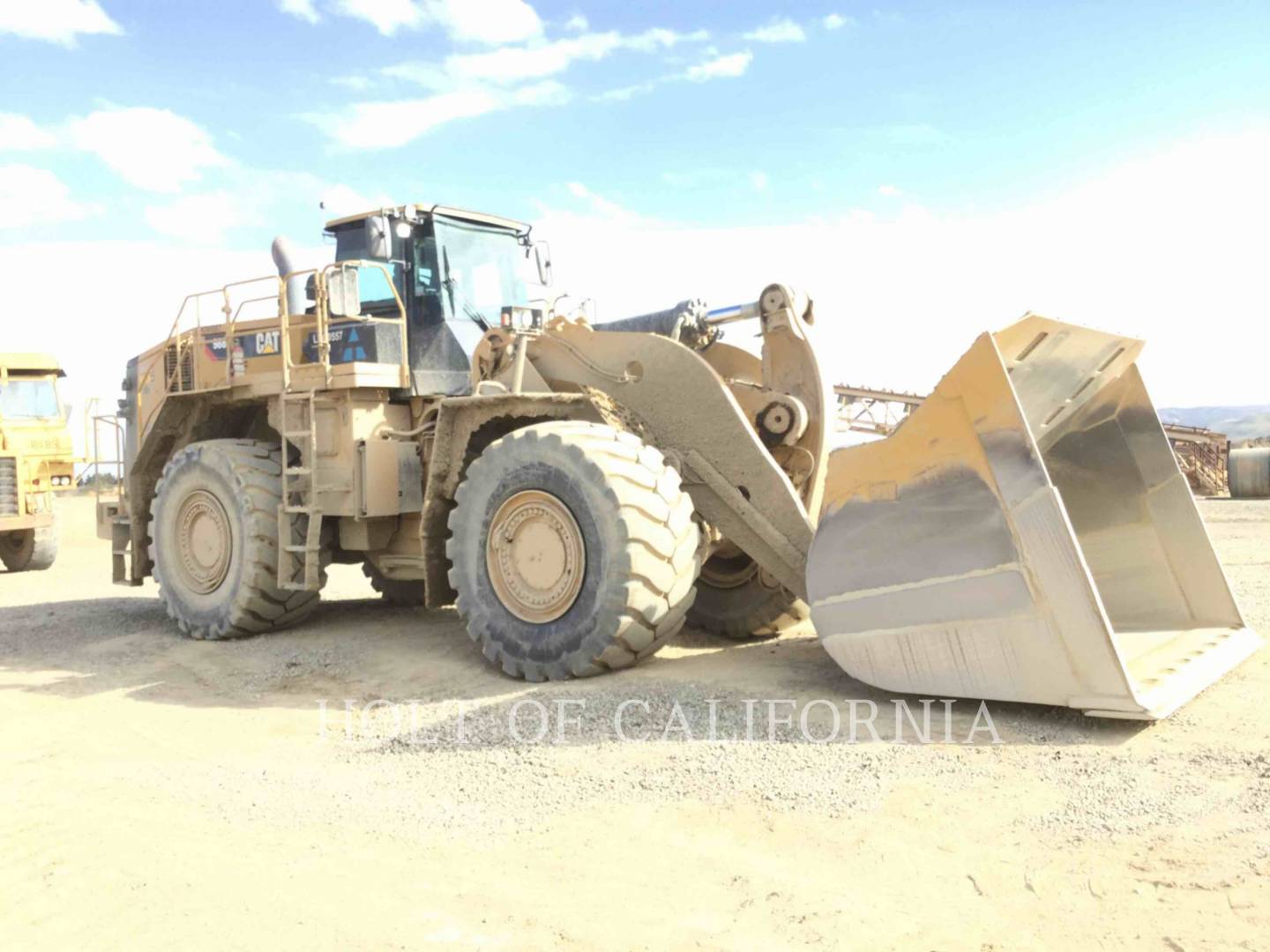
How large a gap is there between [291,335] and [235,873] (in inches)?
216

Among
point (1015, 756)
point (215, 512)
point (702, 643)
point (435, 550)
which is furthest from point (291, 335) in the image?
point (1015, 756)

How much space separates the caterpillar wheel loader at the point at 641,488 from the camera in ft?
15.8

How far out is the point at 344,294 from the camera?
745 cm

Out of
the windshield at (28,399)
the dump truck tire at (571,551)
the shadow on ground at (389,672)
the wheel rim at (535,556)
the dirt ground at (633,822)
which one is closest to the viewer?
the dirt ground at (633,822)

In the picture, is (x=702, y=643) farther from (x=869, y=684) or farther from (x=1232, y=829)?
(x=1232, y=829)

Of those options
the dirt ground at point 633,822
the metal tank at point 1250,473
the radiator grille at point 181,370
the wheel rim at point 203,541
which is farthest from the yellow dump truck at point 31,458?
the metal tank at point 1250,473

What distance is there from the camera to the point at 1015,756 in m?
4.30

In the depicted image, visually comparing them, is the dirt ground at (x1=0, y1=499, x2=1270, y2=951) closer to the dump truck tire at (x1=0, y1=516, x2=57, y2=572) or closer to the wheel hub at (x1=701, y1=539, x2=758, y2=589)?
the wheel hub at (x1=701, y1=539, x2=758, y2=589)

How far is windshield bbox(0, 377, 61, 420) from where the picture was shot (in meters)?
15.9

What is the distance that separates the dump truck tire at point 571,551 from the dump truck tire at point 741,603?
4.17ft

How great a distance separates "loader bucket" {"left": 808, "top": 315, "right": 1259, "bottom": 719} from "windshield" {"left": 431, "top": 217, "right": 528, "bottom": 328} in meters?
3.99

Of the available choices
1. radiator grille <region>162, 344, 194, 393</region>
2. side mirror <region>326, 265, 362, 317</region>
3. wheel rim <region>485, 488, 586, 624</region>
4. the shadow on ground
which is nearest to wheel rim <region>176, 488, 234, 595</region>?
the shadow on ground

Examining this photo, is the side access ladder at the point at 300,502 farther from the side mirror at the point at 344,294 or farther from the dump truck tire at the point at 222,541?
the side mirror at the point at 344,294

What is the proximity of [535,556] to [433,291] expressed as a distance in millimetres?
2978
